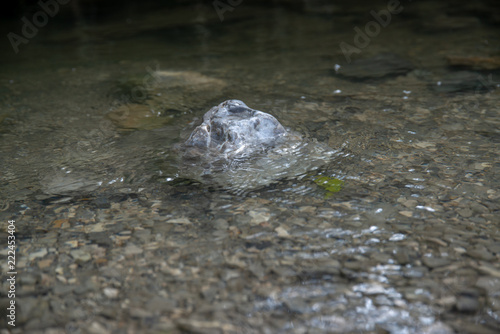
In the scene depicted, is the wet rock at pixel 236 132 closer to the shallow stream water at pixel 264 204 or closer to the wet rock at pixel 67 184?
the shallow stream water at pixel 264 204

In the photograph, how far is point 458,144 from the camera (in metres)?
3.36

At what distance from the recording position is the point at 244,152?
3309mm

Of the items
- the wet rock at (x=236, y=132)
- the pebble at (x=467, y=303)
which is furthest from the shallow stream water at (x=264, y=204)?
the wet rock at (x=236, y=132)

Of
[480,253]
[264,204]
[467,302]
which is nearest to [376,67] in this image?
[264,204]

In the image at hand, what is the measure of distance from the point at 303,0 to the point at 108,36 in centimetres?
450

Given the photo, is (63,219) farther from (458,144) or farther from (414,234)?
(458,144)

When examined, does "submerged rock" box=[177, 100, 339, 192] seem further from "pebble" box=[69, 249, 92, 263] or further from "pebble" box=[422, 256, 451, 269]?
"pebble" box=[422, 256, 451, 269]

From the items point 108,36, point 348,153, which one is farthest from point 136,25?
point 348,153

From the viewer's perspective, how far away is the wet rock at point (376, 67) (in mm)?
5086

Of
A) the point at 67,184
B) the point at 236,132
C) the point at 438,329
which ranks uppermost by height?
the point at 236,132

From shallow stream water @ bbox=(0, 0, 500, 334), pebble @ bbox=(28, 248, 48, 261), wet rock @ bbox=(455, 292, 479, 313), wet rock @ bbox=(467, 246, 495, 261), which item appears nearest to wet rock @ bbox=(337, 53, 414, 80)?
shallow stream water @ bbox=(0, 0, 500, 334)

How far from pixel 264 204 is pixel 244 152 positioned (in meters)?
0.69

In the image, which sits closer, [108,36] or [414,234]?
[414,234]

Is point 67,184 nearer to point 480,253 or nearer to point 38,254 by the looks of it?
point 38,254
